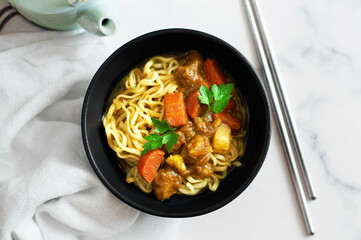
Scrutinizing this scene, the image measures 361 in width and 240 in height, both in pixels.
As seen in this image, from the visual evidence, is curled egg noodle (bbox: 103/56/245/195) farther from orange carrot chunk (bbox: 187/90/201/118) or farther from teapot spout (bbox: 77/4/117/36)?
teapot spout (bbox: 77/4/117/36)

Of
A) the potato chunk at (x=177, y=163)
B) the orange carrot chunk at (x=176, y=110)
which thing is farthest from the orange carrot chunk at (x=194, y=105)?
the potato chunk at (x=177, y=163)

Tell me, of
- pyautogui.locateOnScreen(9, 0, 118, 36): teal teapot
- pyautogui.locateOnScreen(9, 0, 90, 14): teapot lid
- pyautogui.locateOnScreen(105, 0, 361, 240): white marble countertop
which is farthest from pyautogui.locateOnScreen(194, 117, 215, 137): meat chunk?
pyautogui.locateOnScreen(9, 0, 90, 14): teapot lid

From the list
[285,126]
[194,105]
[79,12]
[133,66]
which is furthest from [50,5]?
[285,126]

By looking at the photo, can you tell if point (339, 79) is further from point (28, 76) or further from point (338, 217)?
point (28, 76)

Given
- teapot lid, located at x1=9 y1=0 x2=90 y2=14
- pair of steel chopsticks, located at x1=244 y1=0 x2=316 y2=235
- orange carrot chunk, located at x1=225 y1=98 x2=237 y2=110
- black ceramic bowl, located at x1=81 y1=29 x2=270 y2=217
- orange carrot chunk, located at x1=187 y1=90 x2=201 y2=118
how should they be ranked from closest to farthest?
teapot lid, located at x1=9 y1=0 x2=90 y2=14
black ceramic bowl, located at x1=81 y1=29 x2=270 y2=217
orange carrot chunk, located at x1=187 y1=90 x2=201 y2=118
orange carrot chunk, located at x1=225 y1=98 x2=237 y2=110
pair of steel chopsticks, located at x1=244 y1=0 x2=316 y2=235

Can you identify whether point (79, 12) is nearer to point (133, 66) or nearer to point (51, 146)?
point (133, 66)

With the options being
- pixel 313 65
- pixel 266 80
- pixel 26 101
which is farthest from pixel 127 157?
pixel 313 65

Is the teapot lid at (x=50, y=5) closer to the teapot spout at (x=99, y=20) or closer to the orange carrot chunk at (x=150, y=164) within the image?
the teapot spout at (x=99, y=20)
